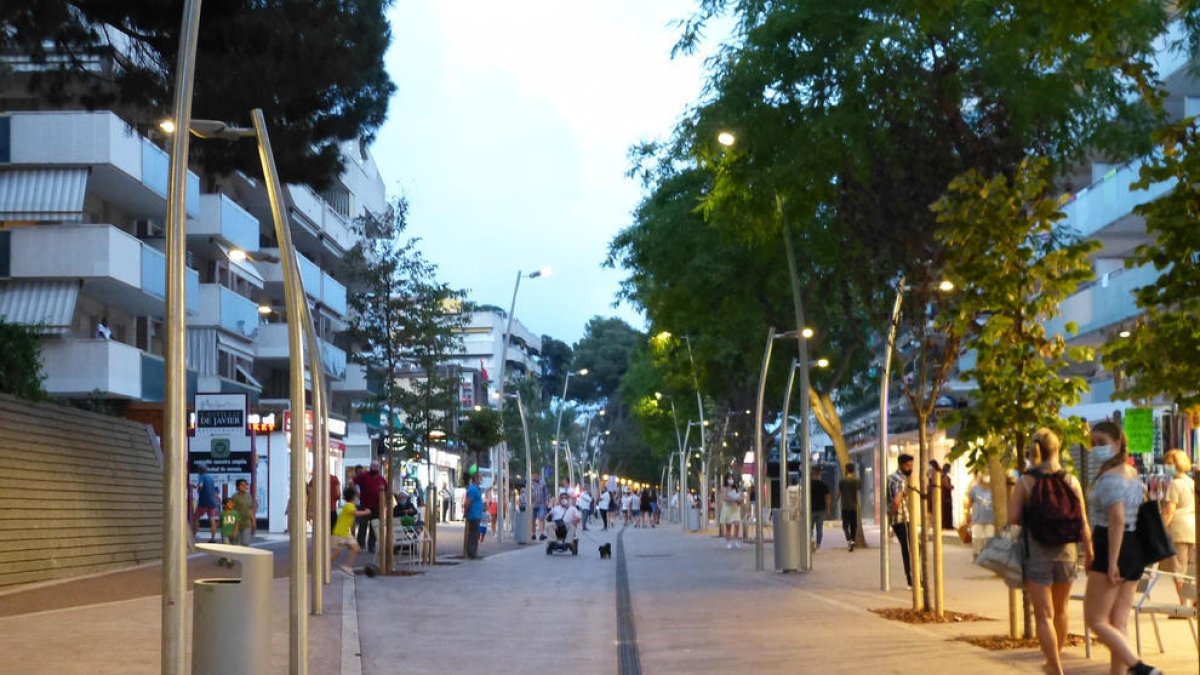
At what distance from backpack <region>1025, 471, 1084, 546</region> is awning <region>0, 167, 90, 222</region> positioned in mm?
32013

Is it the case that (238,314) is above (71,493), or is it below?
above

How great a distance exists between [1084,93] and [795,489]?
77.5 ft

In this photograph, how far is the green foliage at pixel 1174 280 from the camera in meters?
10.9

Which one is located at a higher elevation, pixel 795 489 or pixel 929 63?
pixel 929 63

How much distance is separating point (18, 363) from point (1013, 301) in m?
17.5

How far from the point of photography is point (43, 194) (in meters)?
41.0

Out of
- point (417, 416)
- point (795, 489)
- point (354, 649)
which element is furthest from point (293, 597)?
point (795, 489)

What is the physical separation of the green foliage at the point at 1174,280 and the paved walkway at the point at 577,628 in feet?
10.7

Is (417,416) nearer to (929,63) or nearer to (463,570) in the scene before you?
(463,570)

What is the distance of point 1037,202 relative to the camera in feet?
52.6

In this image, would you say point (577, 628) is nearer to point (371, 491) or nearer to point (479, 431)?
point (371, 491)

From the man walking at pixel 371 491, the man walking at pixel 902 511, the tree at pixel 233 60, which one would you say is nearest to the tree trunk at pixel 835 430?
the man walking at pixel 371 491

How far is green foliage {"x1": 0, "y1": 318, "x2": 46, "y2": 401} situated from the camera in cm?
2797

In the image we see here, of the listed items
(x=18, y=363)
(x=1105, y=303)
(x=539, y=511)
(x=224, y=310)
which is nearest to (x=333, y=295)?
(x=539, y=511)
